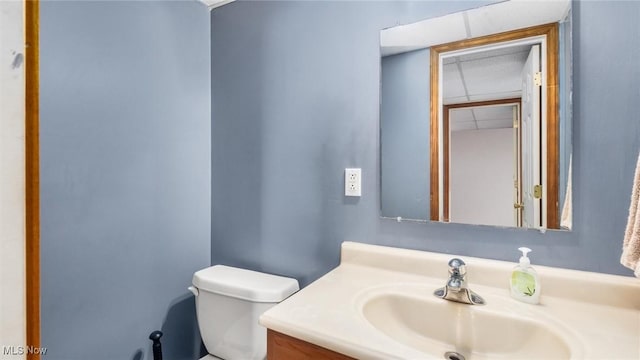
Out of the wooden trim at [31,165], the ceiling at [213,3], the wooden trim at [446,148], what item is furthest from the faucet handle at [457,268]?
the ceiling at [213,3]

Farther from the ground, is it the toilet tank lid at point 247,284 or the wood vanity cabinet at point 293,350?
the wood vanity cabinet at point 293,350

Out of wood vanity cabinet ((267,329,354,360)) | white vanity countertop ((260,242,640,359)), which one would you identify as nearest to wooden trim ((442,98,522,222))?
white vanity countertop ((260,242,640,359))

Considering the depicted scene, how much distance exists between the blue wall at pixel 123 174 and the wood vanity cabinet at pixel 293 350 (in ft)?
2.47

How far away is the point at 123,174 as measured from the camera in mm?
1175

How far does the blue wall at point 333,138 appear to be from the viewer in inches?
32.9

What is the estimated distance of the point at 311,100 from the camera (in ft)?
4.14

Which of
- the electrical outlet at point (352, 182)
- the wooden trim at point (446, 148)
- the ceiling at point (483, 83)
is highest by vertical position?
the ceiling at point (483, 83)

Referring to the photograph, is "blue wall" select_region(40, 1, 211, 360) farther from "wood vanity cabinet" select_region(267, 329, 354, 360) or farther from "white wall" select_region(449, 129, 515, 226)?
"white wall" select_region(449, 129, 515, 226)

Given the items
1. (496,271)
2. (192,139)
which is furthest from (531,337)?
(192,139)

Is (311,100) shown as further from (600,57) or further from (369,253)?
(600,57)

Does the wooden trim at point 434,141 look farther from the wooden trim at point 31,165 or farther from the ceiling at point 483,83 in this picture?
the wooden trim at point 31,165

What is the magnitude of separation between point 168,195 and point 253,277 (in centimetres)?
51

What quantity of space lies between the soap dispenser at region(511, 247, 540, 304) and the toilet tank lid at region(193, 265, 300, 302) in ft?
2.44

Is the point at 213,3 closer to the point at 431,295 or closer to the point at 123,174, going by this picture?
the point at 123,174
